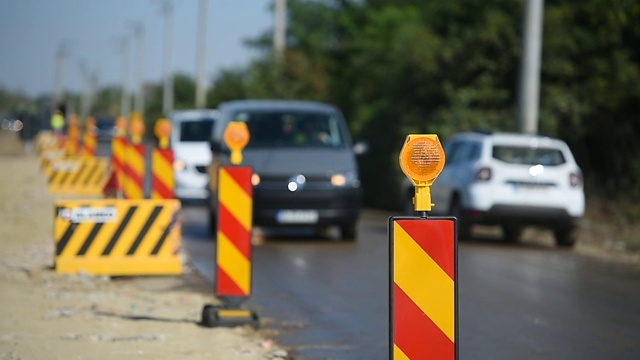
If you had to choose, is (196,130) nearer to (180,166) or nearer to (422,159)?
(180,166)

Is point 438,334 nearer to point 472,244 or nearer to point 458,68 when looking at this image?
point 472,244

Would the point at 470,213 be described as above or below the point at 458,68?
below

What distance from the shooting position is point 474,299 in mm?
12391

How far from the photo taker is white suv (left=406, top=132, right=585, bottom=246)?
18.9 m

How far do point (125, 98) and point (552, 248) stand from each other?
86808mm

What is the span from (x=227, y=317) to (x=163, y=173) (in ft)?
17.5

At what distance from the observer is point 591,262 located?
55.7 ft

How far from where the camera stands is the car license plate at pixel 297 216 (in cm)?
1798

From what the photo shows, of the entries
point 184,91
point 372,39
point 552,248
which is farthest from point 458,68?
point 184,91

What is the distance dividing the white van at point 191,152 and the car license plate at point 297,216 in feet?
24.4

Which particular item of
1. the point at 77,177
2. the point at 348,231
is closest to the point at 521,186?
the point at 348,231

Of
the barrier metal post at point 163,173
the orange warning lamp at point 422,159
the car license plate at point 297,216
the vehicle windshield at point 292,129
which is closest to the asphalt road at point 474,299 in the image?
the car license plate at point 297,216

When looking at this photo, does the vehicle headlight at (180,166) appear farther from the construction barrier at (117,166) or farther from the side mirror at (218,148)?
the side mirror at (218,148)

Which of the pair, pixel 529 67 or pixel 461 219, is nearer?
pixel 461 219
